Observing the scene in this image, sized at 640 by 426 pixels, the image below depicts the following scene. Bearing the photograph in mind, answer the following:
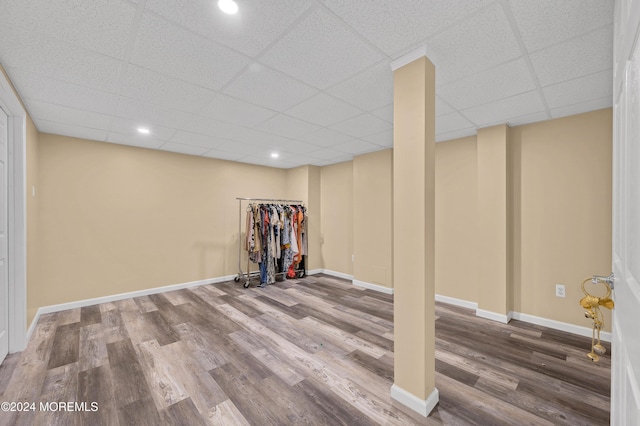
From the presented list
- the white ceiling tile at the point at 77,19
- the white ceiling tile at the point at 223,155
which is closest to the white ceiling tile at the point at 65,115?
the white ceiling tile at the point at 77,19

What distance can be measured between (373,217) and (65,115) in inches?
161

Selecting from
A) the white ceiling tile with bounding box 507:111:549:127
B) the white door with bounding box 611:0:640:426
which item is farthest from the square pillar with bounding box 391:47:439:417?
the white ceiling tile with bounding box 507:111:549:127

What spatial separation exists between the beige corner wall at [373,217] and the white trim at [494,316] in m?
1.30

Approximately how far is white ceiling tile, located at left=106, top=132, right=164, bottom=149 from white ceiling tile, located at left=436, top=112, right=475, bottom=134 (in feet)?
12.1

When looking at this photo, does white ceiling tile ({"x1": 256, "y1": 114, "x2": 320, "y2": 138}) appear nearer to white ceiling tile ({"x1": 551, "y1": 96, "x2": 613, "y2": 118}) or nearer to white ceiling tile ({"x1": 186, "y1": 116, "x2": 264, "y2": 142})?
white ceiling tile ({"x1": 186, "y1": 116, "x2": 264, "y2": 142})

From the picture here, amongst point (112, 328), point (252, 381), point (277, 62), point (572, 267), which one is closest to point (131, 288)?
point (112, 328)

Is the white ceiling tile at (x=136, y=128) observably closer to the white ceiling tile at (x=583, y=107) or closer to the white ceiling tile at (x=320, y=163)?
the white ceiling tile at (x=320, y=163)

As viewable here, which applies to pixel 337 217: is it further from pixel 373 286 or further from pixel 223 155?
pixel 223 155

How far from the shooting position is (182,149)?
4.18m

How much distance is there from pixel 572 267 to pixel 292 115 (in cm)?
332

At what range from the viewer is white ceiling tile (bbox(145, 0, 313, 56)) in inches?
52.4

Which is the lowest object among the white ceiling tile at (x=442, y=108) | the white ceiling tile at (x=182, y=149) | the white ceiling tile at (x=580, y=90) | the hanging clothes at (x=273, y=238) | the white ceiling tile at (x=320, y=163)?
the hanging clothes at (x=273, y=238)

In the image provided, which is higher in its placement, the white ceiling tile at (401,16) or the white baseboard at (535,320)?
the white ceiling tile at (401,16)

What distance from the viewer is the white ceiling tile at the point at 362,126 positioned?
9.52ft
